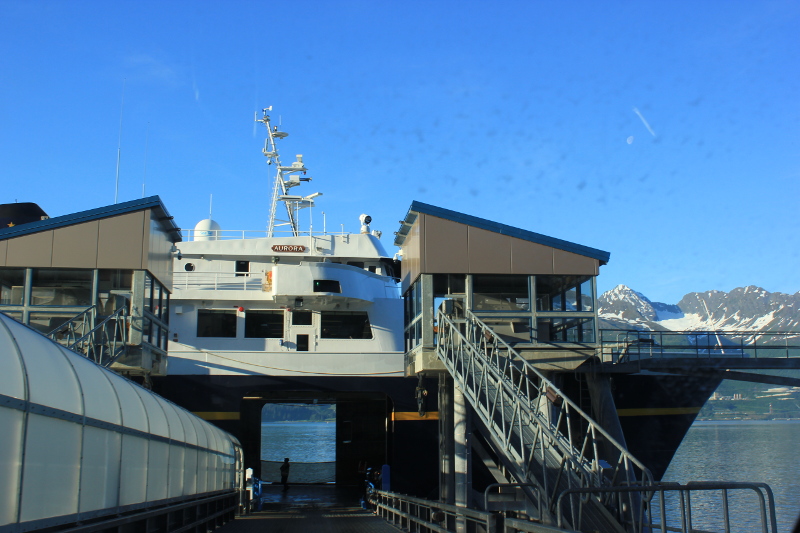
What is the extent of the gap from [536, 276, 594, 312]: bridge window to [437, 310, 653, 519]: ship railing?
197 cm

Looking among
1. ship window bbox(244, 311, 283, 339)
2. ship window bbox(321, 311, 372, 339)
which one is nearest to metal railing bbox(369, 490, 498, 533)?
ship window bbox(321, 311, 372, 339)

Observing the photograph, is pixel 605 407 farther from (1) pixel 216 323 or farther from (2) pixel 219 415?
(1) pixel 216 323

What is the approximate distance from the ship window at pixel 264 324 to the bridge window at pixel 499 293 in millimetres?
10569

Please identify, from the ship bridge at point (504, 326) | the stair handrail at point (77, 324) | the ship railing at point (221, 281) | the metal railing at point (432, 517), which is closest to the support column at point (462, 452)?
the ship bridge at point (504, 326)

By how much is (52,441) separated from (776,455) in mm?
86583

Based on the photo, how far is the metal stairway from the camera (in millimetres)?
16156

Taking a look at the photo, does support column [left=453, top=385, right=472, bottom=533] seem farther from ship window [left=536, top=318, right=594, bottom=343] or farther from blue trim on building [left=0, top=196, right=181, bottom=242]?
blue trim on building [left=0, top=196, right=181, bottom=242]

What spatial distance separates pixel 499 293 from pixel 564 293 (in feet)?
5.14

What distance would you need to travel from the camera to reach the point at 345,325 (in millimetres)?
27094

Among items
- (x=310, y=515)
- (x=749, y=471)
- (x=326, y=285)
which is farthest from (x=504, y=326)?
(x=749, y=471)

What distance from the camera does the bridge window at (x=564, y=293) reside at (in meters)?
17.9

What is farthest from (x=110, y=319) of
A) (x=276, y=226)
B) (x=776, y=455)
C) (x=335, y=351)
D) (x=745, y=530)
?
(x=776, y=455)

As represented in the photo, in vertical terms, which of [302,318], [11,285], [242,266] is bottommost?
[11,285]

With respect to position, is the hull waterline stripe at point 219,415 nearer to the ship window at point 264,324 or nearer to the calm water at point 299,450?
the ship window at point 264,324
